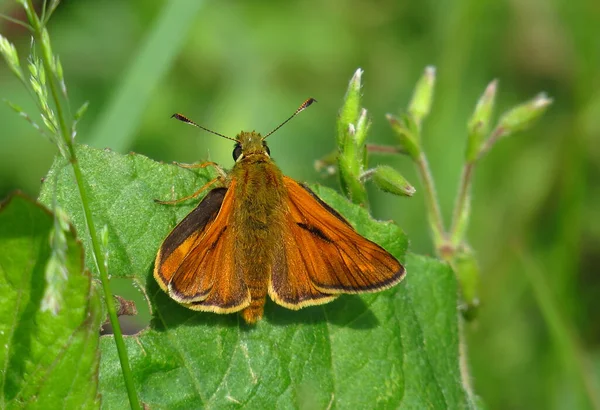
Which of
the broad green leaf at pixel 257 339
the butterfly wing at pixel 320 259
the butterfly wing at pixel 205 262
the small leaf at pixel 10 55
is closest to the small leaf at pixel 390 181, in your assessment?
the broad green leaf at pixel 257 339

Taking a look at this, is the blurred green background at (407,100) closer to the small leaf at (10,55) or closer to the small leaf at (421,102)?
the small leaf at (421,102)

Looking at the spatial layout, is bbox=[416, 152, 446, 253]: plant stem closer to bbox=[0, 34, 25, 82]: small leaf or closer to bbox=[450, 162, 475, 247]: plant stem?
bbox=[450, 162, 475, 247]: plant stem

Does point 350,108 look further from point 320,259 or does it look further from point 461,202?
point 461,202

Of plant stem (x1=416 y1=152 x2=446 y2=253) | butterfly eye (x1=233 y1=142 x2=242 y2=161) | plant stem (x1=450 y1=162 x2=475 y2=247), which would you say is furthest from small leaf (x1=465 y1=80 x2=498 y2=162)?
butterfly eye (x1=233 y1=142 x2=242 y2=161)

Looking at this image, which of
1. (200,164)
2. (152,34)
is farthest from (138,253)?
(152,34)

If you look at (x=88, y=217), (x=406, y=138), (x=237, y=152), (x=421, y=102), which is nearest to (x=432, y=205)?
(x=406, y=138)

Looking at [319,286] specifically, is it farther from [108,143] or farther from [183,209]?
[108,143]
